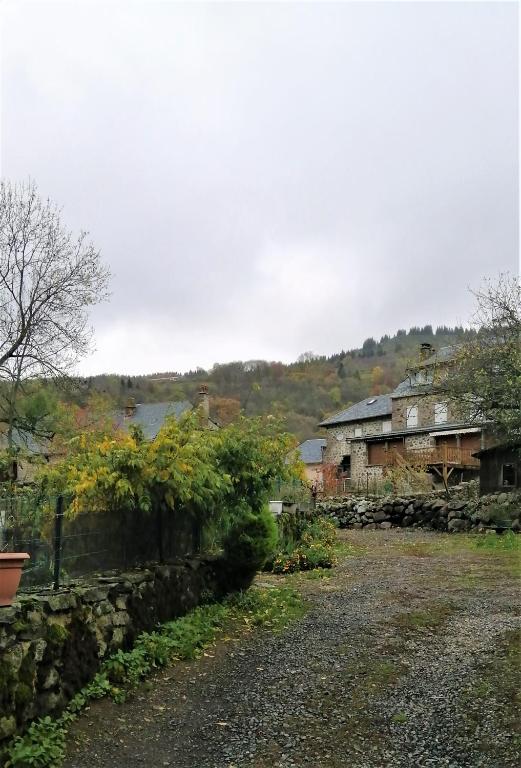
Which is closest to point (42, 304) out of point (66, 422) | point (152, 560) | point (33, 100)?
point (66, 422)

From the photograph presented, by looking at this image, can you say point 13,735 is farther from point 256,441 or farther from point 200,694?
point 256,441

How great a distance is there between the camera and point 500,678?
533 cm

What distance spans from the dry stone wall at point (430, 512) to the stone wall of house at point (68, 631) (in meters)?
12.1

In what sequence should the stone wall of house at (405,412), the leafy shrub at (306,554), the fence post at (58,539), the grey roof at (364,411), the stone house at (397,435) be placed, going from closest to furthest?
the fence post at (58,539) → the leafy shrub at (306,554) → the stone house at (397,435) → the stone wall of house at (405,412) → the grey roof at (364,411)

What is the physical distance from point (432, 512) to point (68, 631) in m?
15.7

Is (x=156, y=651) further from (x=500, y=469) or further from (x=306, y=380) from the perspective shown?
(x=306, y=380)

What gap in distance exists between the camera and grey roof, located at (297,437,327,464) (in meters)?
44.7

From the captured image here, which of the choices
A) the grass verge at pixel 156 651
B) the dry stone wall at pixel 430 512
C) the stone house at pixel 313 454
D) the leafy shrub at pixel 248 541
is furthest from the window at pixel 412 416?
the leafy shrub at pixel 248 541

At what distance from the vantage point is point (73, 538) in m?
5.87

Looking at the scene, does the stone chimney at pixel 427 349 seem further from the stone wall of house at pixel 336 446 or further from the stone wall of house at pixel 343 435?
the stone wall of house at pixel 336 446

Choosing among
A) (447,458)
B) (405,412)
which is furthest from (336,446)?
(447,458)

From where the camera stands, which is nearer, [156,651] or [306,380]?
[156,651]

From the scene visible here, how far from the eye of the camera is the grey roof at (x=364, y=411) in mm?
37588

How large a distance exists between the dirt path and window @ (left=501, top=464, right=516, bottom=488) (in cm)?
1217
